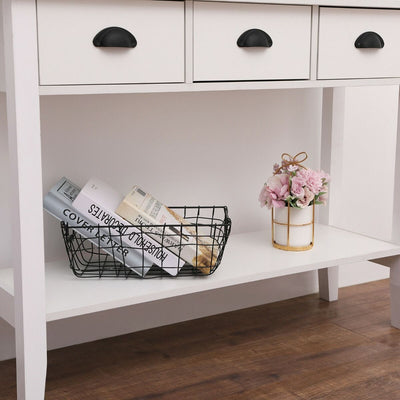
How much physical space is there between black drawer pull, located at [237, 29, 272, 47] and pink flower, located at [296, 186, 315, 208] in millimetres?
434

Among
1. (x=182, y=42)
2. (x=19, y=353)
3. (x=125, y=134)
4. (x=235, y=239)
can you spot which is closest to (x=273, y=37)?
(x=182, y=42)

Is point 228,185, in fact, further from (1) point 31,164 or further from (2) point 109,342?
(1) point 31,164

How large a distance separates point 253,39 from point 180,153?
1.60 ft

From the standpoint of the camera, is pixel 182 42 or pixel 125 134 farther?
pixel 125 134

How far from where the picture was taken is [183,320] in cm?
186

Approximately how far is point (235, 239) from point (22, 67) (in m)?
0.84

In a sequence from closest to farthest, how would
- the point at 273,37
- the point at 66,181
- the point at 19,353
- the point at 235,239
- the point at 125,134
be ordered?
the point at 19,353, the point at 273,37, the point at 66,181, the point at 125,134, the point at 235,239

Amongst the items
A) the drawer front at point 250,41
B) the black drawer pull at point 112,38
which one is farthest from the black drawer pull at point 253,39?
the black drawer pull at point 112,38

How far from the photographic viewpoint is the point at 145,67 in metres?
1.25

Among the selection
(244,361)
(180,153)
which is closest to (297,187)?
(180,153)

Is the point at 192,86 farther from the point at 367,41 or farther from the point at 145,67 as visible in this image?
the point at 367,41

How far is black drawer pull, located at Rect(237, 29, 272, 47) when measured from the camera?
1.34 m

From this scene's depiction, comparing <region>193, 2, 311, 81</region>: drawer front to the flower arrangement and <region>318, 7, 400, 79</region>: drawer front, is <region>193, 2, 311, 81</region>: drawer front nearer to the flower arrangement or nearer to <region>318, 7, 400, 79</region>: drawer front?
<region>318, 7, 400, 79</region>: drawer front

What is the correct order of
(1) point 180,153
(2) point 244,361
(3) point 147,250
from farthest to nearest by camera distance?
1. (1) point 180,153
2. (2) point 244,361
3. (3) point 147,250
